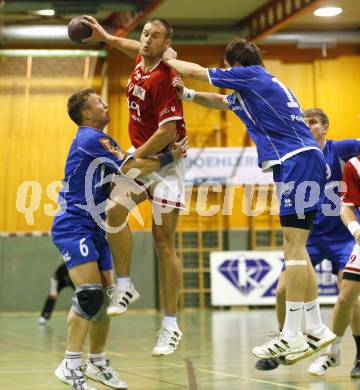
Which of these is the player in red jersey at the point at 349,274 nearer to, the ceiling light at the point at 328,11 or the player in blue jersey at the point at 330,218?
the player in blue jersey at the point at 330,218

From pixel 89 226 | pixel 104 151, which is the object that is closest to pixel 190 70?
pixel 104 151

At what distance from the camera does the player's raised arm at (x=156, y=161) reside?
6707 mm

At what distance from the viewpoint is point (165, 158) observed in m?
6.87

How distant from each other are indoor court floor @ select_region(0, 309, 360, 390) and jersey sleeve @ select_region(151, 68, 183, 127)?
2091 millimetres

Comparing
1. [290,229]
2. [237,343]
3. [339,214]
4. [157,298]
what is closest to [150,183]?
[290,229]

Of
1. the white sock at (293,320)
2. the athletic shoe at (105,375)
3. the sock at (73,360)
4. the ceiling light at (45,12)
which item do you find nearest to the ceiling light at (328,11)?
the ceiling light at (45,12)

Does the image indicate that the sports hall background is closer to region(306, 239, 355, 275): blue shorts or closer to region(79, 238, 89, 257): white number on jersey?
region(306, 239, 355, 275): blue shorts

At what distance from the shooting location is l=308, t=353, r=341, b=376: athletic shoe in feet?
23.7

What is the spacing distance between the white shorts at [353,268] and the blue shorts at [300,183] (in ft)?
3.29

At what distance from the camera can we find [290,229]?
629 centimetres

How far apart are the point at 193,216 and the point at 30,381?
10.5m

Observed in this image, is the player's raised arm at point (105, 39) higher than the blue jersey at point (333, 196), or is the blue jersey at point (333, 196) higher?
the player's raised arm at point (105, 39)

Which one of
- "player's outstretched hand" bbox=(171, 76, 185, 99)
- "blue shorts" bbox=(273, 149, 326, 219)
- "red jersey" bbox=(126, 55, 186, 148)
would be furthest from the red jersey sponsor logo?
"blue shorts" bbox=(273, 149, 326, 219)

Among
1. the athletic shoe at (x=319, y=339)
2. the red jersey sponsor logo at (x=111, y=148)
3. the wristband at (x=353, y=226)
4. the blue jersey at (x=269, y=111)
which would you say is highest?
the blue jersey at (x=269, y=111)
